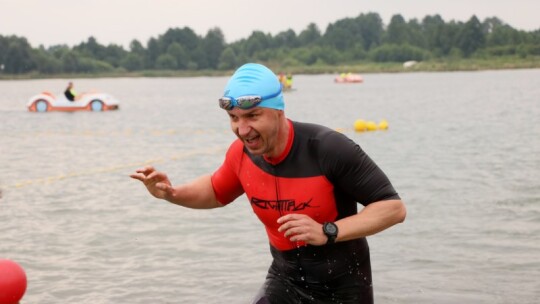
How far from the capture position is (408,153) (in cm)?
2345

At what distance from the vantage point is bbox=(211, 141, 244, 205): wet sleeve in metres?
5.29

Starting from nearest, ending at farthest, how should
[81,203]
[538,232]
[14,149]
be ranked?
[538,232] < [81,203] < [14,149]

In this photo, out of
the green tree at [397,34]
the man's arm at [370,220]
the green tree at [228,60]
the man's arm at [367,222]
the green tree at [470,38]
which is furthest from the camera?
the green tree at [397,34]

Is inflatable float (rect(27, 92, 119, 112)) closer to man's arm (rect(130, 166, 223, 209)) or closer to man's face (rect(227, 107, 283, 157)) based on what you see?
man's arm (rect(130, 166, 223, 209))

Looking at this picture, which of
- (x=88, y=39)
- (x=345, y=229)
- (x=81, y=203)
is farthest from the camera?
(x=88, y=39)

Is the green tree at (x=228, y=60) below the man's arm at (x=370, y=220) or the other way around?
below

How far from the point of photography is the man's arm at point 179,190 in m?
5.25

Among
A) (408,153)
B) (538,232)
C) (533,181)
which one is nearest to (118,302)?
(538,232)

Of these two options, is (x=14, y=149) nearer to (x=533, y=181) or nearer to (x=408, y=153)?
(x=408, y=153)

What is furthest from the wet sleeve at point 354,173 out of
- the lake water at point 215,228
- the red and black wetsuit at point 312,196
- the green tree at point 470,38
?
the green tree at point 470,38

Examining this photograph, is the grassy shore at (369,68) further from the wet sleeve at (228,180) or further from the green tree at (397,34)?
the wet sleeve at (228,180)

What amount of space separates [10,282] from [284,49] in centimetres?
17736

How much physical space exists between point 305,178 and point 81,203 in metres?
11.6

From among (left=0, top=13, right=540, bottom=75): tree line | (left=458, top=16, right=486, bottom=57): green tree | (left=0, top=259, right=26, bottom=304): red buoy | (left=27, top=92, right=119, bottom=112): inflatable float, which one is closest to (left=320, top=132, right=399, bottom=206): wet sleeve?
(left=0, top=259, right=26, bottom=304): red buoy
